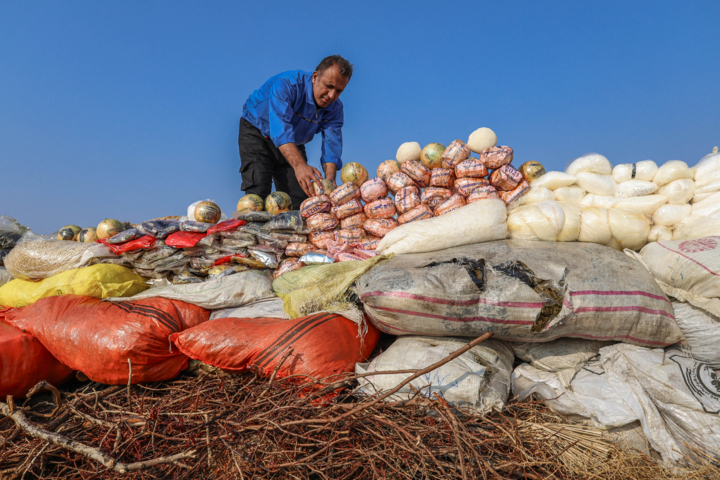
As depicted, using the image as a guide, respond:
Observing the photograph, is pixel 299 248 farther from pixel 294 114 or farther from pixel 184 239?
pixel 294 114

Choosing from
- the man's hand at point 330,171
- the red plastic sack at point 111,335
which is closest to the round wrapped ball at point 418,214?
the man's hand at point 330,171

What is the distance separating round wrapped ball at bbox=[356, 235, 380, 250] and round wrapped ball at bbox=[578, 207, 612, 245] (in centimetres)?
129

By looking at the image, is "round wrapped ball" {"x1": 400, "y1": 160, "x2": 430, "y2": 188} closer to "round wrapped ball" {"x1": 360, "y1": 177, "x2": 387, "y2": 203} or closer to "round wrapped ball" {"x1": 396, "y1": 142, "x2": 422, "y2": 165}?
"round wrapped ball" {"x1": 396, "y1": 142, "x2": 422, "y2": 165}

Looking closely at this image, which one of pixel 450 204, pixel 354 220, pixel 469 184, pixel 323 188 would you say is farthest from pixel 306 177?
pixel 469 184

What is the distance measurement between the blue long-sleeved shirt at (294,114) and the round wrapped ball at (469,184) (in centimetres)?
143

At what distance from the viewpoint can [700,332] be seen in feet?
5.45

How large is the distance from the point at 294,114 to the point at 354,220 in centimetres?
133

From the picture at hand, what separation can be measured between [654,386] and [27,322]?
3.37 meters

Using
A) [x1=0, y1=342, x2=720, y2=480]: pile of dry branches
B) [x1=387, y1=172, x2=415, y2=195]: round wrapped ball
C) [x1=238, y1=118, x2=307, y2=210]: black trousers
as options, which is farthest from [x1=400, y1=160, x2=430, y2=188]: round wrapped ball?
[x1=0, y1=342, x2=720, y2=480]: pile of dry branches

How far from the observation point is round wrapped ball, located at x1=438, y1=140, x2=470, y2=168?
2555mm

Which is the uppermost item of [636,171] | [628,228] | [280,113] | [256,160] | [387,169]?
[280,113]

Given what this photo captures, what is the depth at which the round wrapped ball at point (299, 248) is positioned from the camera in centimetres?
263

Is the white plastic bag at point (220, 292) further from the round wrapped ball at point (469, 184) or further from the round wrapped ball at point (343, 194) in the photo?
the round wrapped ball at point (469, 184)

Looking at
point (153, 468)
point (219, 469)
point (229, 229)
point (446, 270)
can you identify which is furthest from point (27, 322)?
point (446, 270)
